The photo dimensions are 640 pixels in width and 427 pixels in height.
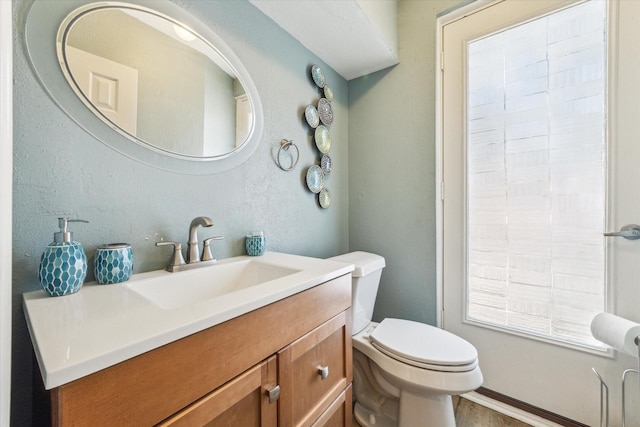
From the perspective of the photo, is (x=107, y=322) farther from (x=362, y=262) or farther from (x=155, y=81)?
(x=362, y=262)

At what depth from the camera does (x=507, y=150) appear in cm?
129

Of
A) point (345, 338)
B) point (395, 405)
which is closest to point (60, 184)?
point (345, 338)

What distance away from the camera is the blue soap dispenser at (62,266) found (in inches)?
22.4

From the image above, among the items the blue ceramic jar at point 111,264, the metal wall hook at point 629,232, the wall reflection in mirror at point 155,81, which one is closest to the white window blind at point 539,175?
the metal wall hook at point 629,232

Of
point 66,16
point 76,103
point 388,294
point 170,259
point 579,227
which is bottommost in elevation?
point 388,294

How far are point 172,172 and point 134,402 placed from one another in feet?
2.30

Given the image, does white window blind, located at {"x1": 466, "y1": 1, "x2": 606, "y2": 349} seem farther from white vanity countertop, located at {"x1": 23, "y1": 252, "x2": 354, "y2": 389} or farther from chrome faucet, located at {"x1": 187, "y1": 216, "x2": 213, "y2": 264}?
chrome faucet, located at {"x1": 187, "y1": 216, "x2": 213, "y2": 264}

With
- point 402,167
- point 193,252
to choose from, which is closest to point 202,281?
point 193,252

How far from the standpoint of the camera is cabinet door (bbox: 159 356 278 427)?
0.48 m

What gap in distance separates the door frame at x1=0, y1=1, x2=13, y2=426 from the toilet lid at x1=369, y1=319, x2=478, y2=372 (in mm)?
1093

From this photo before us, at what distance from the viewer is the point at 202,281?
0.87 m

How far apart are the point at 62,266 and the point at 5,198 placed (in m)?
0.19

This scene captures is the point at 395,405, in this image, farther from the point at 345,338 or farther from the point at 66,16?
the point at 66,16

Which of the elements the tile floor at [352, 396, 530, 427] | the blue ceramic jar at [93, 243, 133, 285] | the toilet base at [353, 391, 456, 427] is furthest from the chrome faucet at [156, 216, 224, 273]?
the tile floor at [352, 396, 530, 427]
